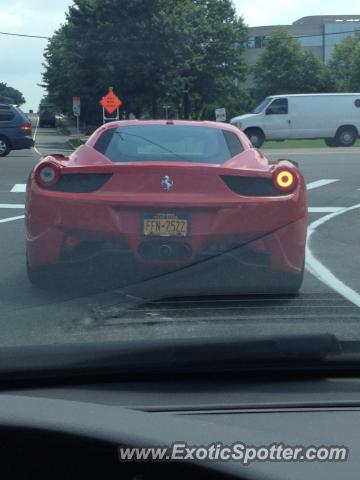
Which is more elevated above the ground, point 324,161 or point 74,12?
point 74,12

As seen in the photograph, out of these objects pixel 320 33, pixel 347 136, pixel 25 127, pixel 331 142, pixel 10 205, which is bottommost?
pixel 331 142

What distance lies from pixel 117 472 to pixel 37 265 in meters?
4.47

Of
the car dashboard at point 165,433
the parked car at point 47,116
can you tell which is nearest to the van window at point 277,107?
the car dashboard at point 165,433

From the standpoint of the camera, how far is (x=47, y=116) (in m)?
85.7

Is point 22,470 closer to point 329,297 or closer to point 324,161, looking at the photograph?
point 329,297

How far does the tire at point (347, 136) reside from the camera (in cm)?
3666

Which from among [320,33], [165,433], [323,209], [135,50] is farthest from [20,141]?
[320,33]

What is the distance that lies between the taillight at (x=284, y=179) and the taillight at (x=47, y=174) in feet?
5.17

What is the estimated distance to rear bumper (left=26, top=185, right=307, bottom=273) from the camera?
627cm

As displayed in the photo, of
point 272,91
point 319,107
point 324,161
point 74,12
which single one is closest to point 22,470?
point 324,161

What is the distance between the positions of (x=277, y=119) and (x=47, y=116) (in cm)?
5321

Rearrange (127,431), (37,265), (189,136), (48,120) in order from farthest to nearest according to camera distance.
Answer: (48,120)
(189,136)
(37,265)
(127,431)

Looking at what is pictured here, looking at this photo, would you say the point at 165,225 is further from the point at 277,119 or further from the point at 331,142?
the point at 331,142

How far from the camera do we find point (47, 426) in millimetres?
2432
